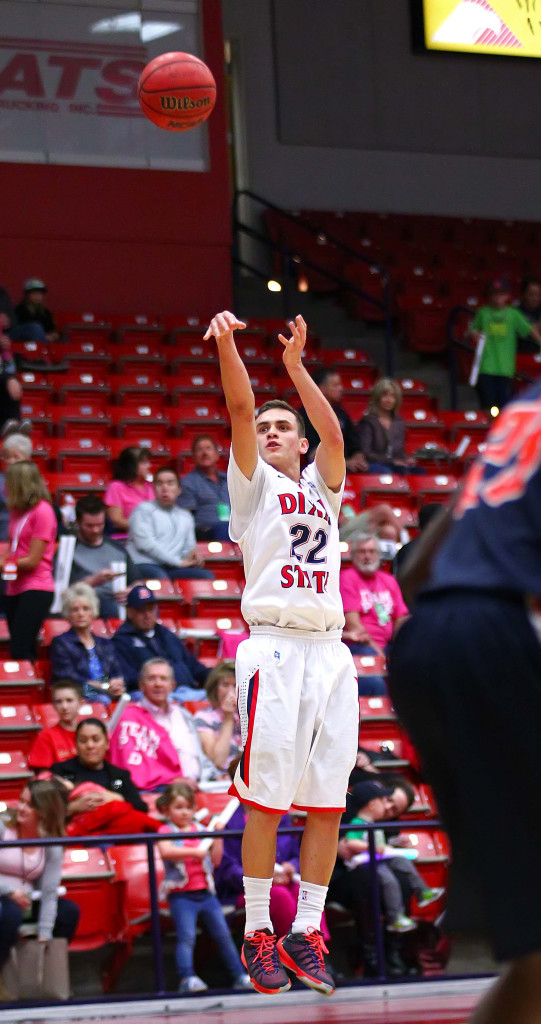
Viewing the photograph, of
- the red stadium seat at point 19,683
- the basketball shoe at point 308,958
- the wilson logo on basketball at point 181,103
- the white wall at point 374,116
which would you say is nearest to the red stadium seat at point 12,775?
the red stadium seat at point 19,683

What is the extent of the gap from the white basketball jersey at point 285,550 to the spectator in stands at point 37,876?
2.12 m

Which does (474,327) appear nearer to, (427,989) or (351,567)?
(351,567)

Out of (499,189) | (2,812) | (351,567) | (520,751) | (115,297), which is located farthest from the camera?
(499,189)

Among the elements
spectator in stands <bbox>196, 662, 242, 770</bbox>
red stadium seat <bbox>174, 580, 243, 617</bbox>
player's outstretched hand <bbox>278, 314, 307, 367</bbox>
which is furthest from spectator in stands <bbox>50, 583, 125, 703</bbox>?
player's outstretched hand <bbox>278, 314, 307, 367</bbox>

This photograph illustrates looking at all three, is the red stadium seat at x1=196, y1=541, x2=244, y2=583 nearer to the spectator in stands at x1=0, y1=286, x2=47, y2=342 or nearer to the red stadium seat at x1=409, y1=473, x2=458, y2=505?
the red stadium seat at x1=409, y1=473, x2=458, y2=505

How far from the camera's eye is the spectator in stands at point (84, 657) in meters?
7.74

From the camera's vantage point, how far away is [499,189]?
691 inches

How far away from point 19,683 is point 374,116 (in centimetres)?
1162

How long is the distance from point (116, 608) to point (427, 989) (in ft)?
11.2

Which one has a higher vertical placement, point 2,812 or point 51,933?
point 2,812

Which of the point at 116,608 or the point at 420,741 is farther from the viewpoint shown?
the point at 116,608

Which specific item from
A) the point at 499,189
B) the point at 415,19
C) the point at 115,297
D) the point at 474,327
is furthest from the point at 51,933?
the point at 499,189

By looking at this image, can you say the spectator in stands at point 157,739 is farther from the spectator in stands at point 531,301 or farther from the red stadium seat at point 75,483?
the spectator in stands at point 531,301

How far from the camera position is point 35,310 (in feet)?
40.3
